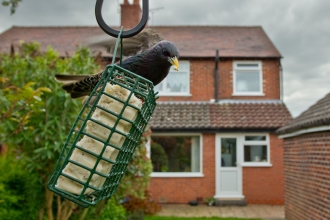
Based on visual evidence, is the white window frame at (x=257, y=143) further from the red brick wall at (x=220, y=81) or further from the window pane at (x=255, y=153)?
the red brick wall at (x=220, y=81)

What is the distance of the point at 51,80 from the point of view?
730cm

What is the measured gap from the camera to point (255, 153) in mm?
16141

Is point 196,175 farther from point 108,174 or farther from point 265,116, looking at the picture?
point 108,174

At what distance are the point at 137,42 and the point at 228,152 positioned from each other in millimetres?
12983

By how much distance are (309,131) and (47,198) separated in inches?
213

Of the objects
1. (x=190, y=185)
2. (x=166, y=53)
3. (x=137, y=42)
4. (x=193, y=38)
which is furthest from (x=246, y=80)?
(x=166, y=53)

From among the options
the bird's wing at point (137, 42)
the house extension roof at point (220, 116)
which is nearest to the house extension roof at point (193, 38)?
the house extension roof at point (220, 116)

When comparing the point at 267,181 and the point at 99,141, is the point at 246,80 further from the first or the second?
the point at 99,141

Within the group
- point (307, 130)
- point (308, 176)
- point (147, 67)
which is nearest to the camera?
point (147, 67)

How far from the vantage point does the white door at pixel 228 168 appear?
15750mm

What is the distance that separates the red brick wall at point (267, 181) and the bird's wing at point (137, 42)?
41.6 ft

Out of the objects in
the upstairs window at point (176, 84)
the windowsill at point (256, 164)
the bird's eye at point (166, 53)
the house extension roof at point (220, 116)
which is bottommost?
the windowsill at point (256, 164)

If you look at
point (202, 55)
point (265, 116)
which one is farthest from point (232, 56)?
point (265, 116)

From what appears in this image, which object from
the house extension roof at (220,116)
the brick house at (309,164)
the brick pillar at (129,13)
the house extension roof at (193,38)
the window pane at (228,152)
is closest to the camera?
the brick house at (309,164)
